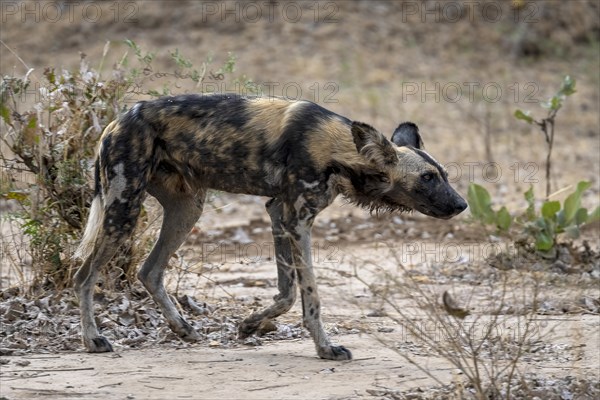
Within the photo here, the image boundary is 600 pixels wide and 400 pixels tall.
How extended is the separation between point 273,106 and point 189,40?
10.9m

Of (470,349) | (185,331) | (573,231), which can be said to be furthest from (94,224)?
(573,231)

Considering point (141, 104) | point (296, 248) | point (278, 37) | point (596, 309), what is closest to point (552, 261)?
point (596, 309)

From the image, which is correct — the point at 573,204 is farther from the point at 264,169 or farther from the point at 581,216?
the point at 264,169

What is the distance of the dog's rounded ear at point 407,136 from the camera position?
19.9 feet

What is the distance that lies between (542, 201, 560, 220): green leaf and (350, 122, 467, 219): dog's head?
221cm

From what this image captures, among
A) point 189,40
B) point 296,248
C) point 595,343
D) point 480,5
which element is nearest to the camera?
point 296,248

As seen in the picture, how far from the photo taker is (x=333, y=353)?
5.70 meters

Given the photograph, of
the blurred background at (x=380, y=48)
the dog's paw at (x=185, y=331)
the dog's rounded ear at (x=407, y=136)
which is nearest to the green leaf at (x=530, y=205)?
the dog's rounded ear at (x=407, y=136)

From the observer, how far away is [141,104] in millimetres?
5957

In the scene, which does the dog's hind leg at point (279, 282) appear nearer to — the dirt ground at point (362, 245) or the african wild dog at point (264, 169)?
the african wild dog at point (264, 169)

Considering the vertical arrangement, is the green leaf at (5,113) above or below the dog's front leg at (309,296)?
above

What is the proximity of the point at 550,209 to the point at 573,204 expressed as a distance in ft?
0.56

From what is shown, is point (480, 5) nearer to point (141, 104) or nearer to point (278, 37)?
point (278, 37)

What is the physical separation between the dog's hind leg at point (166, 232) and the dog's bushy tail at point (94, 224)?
1.01ft
